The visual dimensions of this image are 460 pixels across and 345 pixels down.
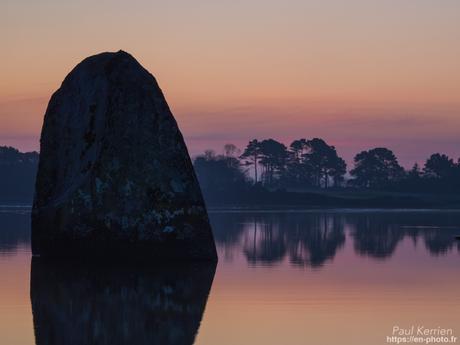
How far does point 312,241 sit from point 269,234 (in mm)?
6117

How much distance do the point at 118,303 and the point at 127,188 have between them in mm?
10396

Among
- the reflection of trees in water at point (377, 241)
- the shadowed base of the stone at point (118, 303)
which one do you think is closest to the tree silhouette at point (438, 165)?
the reflection of trees in water at point (377, 241)

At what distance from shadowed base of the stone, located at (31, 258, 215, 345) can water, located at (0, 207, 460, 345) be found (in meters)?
0.02

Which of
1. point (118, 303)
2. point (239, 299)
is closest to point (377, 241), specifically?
point (239, 299)

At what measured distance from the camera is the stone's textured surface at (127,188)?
28.9m

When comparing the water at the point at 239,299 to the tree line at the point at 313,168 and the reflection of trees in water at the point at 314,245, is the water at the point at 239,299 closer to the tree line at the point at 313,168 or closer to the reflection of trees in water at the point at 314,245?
the reflection of trees in water at the point at 314,245

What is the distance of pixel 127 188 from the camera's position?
28953 mm

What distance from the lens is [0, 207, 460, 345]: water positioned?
1531cm

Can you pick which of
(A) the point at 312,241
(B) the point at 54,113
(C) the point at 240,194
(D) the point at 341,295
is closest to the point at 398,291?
(D) the point at 341,295

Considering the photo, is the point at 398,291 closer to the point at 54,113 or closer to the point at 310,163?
the point at 54,113

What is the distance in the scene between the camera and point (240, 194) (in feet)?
483

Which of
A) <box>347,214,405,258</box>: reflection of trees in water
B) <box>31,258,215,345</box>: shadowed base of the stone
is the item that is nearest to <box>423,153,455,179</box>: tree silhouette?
<box>347,214,405,258</box>: reflection of trees in water

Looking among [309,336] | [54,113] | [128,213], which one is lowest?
[309,336]

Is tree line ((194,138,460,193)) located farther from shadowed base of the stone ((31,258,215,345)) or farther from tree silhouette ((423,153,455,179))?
shadowed base of the stone ((31,258,215,345))
